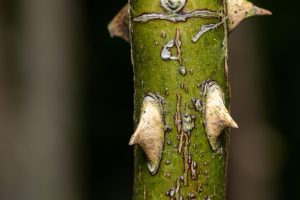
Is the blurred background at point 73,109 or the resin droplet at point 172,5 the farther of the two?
the blurred background at point 73,109

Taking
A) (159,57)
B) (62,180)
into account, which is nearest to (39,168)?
(62,180)

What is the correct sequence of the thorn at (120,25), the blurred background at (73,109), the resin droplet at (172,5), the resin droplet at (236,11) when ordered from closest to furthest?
1. the resin droplet at (172,5)
2. the resin droplet at (236,11)
3. the thorn at (120,25)
4. the blurred background at (73,109)

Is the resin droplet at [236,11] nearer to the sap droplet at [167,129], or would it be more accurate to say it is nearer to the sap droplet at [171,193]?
the sap droplet at [167,129]

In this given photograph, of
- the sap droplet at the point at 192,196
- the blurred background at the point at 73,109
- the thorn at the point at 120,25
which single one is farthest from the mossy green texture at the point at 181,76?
the blurred background at the point at 73,109

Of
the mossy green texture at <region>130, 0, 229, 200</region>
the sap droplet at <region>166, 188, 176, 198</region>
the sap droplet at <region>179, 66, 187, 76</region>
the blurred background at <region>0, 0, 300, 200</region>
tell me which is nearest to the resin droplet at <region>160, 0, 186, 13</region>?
the mossy green texture at <region>130, 0, 229, 200</region>

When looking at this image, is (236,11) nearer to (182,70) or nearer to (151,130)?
(182,70)

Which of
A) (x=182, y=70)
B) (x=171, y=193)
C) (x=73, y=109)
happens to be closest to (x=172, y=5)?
(x=182, y=70)

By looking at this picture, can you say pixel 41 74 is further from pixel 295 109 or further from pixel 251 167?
pixel 295 109
